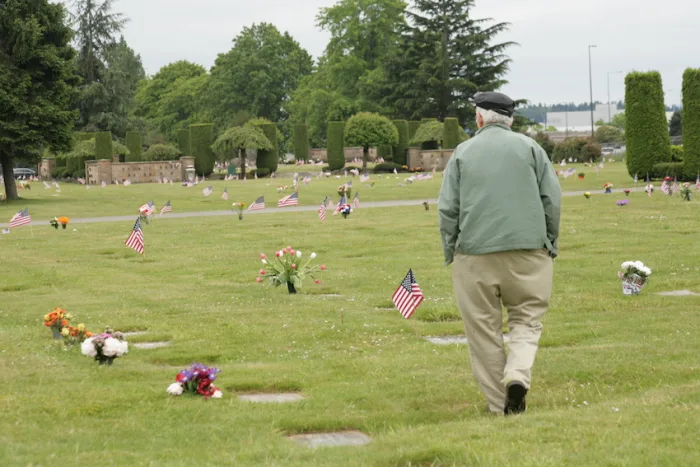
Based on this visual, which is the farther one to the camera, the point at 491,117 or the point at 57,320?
the point at 57,320

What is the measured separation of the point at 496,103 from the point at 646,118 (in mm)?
31830

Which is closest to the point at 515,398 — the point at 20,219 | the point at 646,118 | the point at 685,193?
the point at 20,219

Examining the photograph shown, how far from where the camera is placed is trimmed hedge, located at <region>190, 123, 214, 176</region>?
5856 cm

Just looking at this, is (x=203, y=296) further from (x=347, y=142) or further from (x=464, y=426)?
(x=347, y=142)

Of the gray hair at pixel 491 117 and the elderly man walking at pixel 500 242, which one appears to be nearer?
the elderly man walking at pixel 500 242

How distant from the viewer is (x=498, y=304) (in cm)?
644

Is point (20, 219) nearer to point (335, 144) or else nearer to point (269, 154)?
point (269, 154)

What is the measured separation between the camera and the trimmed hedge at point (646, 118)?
36625 mm

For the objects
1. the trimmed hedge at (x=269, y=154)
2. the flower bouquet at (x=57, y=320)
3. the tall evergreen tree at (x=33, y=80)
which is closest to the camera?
the flower bouquet at (x=57, y=320)

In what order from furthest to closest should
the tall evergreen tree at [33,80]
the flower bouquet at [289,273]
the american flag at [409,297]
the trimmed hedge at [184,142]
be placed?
the trimmed hedge at [184,142] → the tall evergreen tree at [33,80] → the flower bouquet at [289,273] → the american flag at [409,297]

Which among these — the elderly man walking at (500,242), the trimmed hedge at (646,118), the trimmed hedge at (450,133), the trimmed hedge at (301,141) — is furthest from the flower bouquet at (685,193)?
the trimmed hedge at (301,141)

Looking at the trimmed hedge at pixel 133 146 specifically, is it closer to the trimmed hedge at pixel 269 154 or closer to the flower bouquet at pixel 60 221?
the trimmed hedge at pixel 269 154

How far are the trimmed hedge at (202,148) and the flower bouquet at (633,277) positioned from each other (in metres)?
48.6

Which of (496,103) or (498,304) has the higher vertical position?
(496,103)
